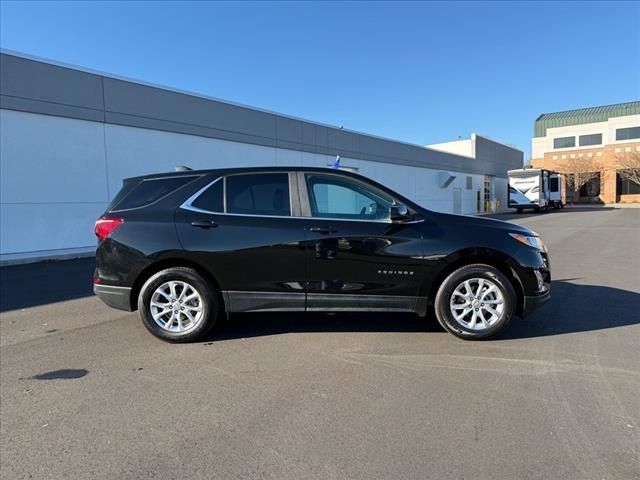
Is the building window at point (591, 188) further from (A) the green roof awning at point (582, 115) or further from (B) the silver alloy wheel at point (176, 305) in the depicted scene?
(B) the silver alloy wheel at point (176, 305)

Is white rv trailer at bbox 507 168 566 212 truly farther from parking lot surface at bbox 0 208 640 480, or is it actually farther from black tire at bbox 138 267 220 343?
black tire at bbox 138 267 220 343

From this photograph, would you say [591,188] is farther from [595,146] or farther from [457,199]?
[457,199]

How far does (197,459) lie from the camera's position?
2766 millimetres

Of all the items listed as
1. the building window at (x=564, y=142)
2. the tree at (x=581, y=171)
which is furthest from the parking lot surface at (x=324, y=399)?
the building window at (x=564, y=142)

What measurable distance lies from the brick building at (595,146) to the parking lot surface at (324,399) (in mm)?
59549

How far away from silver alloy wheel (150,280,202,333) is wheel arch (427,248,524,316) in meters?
2.51

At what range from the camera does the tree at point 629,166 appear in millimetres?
52000

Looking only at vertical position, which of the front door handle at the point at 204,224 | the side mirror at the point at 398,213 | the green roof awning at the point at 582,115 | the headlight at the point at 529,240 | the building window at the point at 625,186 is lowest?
the headlight at the point at 529,240

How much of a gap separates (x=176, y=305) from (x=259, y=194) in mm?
1492

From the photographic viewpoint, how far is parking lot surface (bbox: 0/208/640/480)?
8.87 ft

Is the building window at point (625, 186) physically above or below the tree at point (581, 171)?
below

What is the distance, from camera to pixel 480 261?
188 inches

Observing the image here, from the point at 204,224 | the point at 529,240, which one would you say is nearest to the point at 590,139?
the point at 529,240

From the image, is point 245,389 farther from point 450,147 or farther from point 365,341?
point 450,147
